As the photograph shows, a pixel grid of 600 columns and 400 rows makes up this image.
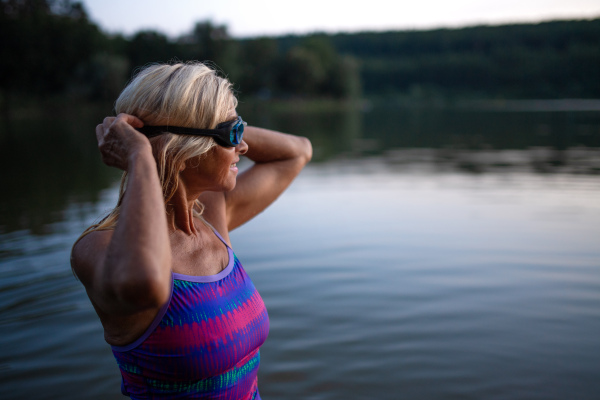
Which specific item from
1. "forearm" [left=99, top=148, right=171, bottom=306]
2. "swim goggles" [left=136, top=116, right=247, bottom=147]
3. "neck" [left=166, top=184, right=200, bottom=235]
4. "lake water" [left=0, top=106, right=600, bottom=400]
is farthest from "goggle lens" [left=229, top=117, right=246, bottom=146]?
"lake water" [left=0, top=106, right=600, bottom=400]

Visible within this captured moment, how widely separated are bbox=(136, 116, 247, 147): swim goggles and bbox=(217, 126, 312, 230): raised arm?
1.91ft

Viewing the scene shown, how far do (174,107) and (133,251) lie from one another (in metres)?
0.52

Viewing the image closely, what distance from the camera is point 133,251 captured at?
1501 millimetres

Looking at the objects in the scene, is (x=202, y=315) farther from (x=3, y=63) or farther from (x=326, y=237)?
(x=3, y=63)

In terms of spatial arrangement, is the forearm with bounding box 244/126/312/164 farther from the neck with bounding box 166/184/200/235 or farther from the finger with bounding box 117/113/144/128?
the finger with bounding box 117/113/144/128

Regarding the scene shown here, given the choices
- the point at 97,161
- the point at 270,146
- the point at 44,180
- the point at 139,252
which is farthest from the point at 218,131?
the point at 97,161

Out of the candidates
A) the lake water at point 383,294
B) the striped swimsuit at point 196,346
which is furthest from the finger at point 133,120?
the striped swimsuit at point 196,346

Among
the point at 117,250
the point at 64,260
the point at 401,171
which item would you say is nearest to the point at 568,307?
the point at 117,250

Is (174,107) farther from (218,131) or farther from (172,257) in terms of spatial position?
(172,257)

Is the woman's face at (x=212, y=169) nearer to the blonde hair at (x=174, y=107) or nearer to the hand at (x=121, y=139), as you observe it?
the blonde hair at (x=174, y=107)

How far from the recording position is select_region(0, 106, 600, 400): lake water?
3660mm

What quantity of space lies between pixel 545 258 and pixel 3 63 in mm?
68173

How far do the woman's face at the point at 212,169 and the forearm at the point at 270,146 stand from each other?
0.59 m

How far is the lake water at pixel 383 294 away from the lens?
3.66 metres
